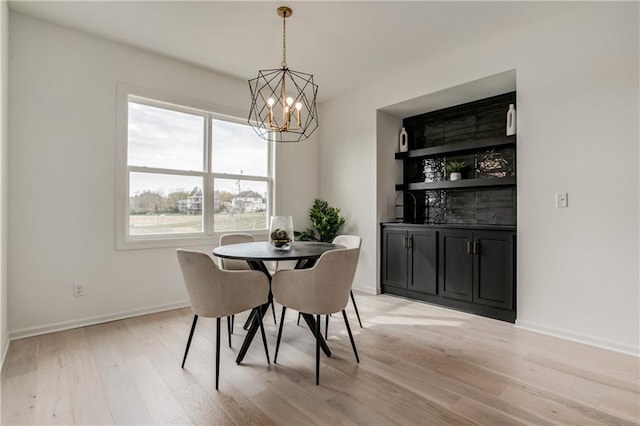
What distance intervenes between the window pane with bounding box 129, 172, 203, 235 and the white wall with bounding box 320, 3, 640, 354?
3.24m

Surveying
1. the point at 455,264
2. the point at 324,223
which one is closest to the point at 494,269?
the point at 455,264

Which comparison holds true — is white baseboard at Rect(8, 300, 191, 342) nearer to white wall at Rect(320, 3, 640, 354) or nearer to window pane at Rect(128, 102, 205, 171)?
window pane at Rect(128, 102, 205, 171)

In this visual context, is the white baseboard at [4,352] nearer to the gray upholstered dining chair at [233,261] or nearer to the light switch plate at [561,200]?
the gray upholstered dining chair at [233,261]

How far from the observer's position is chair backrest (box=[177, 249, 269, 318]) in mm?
1992

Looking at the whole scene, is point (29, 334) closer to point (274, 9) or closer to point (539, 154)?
point (274, 9)

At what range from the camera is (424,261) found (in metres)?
3.72

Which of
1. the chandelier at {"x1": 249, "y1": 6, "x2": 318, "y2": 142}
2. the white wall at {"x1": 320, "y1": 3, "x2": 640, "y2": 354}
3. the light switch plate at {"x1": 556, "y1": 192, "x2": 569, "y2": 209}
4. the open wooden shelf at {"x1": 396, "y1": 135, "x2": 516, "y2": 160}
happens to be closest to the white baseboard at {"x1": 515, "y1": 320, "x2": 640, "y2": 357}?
the white wall at {"x1": 320, "y1": 3, "x2": 640, "y2": 354}

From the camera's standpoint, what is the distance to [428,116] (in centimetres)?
427

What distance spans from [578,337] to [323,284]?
2.20 metres

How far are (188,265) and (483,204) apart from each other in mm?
3256

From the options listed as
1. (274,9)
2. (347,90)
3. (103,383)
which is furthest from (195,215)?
(347,90)

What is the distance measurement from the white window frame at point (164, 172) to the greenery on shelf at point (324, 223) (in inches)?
23.0

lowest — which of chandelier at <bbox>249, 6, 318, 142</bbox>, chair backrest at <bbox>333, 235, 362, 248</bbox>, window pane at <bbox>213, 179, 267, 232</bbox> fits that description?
chair backrest at <bbox>333, 235, 362, 248</bbox>

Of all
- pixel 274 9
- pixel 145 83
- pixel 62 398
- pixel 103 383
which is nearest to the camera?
pixel 62 398
